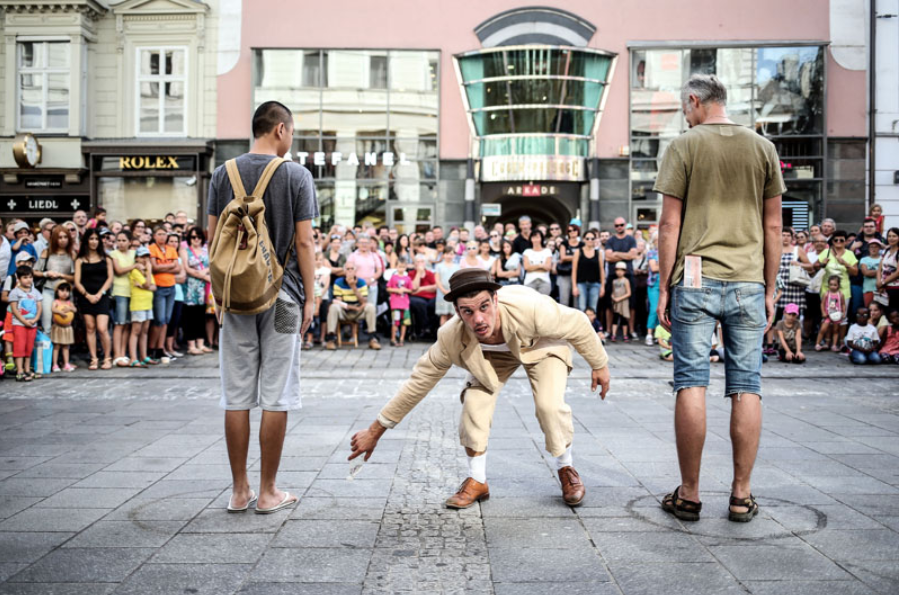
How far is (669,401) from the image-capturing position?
7.95 metres

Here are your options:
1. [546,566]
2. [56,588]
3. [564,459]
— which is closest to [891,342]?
[564,459]

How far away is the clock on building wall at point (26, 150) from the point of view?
22.9 meters

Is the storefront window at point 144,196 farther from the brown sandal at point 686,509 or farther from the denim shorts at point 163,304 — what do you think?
the brown sandal at point 686,509

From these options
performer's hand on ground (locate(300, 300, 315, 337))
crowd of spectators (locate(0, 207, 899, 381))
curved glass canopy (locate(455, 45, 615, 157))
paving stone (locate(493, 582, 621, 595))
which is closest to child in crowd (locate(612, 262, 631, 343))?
crowd of spectators (locate(0, 207, 899, 381))

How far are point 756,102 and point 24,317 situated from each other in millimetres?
20437

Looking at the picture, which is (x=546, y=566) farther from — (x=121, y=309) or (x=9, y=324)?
(x=121, y=309)

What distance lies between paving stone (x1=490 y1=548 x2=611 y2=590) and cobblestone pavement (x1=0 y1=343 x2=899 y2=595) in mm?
11

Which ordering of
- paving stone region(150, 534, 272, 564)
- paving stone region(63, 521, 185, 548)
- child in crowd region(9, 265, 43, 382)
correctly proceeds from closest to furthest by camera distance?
paving stone region(150, 534, 272, 564) < paving stone region(63, 521, 185, 548) < child in crowd region(9, 265, 43, 382)

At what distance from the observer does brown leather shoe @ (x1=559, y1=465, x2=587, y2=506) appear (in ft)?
13.3

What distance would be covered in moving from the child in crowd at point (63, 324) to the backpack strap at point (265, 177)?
24.7 feet

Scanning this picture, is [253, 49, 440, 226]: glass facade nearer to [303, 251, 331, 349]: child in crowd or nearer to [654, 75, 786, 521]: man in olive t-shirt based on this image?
[303, 251, 331, 349]: child in crowd

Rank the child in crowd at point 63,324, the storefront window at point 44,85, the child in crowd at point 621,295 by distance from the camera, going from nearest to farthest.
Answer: the child in crowd at point 63,324 → the child in crowd at point 621,295 → the storefront window at point 44,85

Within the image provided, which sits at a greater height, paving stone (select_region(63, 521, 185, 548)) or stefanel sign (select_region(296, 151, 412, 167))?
Result: stefanel sign (select_region(296, 151, 412, 167))

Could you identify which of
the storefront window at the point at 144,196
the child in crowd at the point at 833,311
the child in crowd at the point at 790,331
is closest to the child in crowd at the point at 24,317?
the child in crowd at the point at 790,331
